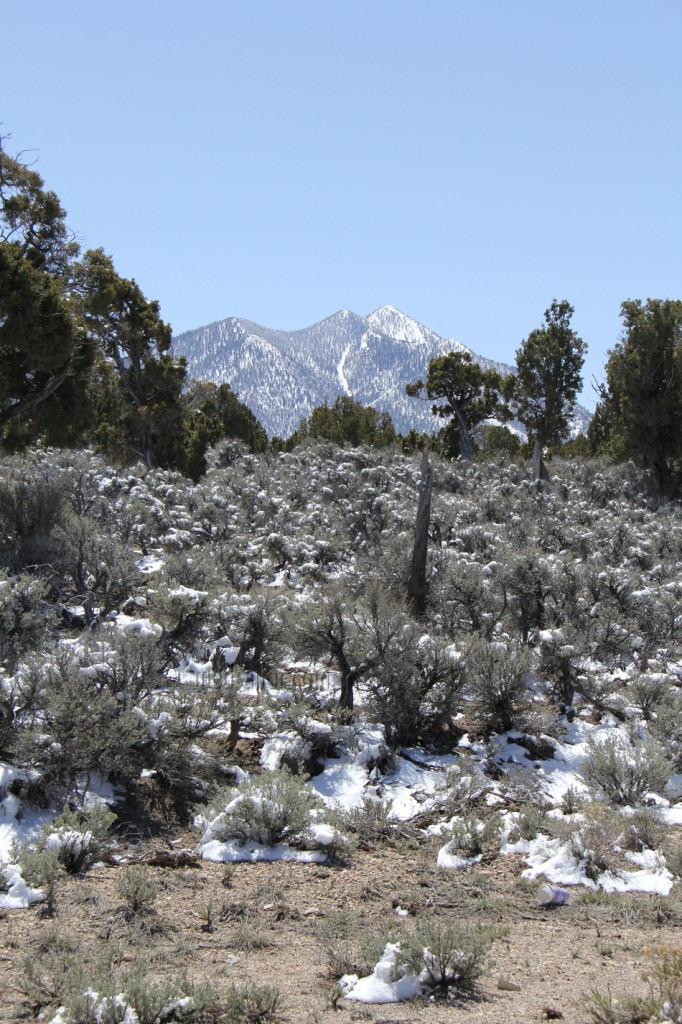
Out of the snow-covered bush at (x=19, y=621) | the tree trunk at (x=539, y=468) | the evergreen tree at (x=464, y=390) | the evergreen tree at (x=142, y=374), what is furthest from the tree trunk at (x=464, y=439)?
the snow-covered bush at (x=19, y=621)

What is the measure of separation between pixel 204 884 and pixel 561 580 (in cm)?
916

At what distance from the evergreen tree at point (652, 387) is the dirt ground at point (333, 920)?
2531 centimetres

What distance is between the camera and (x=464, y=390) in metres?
35.0

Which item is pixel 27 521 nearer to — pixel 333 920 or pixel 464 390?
pixel 333 920

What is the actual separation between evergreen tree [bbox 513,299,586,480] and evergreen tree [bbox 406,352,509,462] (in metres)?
2.56

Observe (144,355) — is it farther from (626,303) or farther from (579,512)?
(626,303)

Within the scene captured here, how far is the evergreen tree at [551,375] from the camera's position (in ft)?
101

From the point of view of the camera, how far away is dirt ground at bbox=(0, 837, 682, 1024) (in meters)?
4.22

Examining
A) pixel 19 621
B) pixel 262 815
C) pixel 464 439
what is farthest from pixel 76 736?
pixel 464 439

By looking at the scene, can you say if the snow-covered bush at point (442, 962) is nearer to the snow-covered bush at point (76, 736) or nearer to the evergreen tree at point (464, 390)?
the snow-covered bush at point (76, 736)

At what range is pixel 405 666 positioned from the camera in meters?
9.89

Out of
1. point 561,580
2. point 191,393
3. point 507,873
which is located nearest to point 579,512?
point 561,580

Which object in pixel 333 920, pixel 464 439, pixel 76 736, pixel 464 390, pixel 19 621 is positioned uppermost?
pixel 464 390

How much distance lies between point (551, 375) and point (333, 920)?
91.5ft
